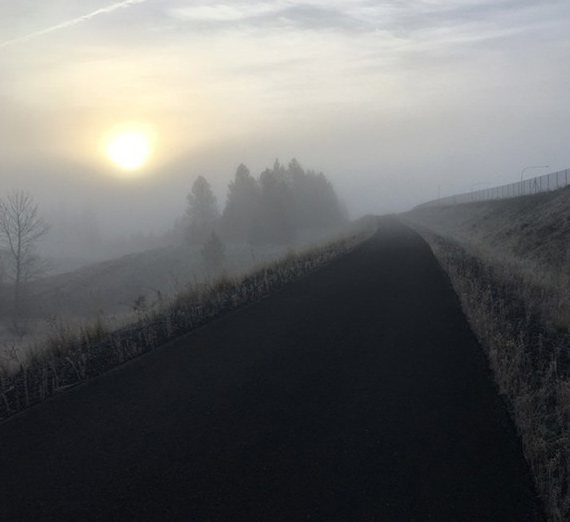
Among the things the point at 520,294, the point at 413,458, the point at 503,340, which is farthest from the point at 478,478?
the point at 520,294

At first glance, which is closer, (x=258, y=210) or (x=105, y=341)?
(x=105, y=341)

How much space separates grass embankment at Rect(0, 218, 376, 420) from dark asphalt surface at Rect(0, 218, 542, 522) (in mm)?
515

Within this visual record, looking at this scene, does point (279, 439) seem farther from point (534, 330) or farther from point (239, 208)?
point (239, 208)

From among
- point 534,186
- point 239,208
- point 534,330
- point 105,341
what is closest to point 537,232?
point 534,330

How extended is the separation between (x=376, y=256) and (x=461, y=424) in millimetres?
19970

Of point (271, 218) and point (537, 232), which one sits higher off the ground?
point (271, 218)

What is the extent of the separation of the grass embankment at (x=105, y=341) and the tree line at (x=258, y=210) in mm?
53166

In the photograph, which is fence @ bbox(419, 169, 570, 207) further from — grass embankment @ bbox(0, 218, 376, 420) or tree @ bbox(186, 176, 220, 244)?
tree @ bbox(186, 176, 220, 244)

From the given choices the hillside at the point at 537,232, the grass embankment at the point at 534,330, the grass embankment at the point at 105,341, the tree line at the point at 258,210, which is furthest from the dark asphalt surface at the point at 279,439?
the tree line at the point at 258,210

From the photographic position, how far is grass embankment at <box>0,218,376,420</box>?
308 inches

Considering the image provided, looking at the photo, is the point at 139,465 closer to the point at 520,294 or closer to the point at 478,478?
the point at 478,478

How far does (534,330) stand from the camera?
10.2 m

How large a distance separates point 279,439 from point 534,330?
6362mm

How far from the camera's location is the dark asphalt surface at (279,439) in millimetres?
4395
